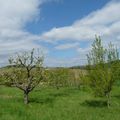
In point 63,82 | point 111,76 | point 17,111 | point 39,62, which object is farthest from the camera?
point 63,82

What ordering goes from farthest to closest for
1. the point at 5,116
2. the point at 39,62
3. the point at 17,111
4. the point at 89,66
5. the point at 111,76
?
the point at 39,62 → the point at 89,66 → the point at 111,76 → the point at 17,111 → the point at 5,116

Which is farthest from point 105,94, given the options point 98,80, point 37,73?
point 37,73

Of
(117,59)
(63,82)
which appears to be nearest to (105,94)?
(117,59)

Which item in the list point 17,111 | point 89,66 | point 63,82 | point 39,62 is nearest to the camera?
point 17,111

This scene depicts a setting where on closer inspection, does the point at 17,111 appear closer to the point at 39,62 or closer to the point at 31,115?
the point at 31,115

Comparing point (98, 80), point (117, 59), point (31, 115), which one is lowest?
point (31, 115)

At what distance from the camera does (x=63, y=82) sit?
72875mm

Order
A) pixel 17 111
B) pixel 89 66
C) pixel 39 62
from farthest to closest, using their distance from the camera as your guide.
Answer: pixel 39 62 → pixel 89 66 → pixel 17 111

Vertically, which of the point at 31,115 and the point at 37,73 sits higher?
the point at 37,73

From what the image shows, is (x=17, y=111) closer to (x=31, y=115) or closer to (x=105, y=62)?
(x=31, y=115)

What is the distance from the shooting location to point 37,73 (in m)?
39.0

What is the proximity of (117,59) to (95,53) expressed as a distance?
7.69ft

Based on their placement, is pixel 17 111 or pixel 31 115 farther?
pixel 17 111

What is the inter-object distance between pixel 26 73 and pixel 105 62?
36.2ft
